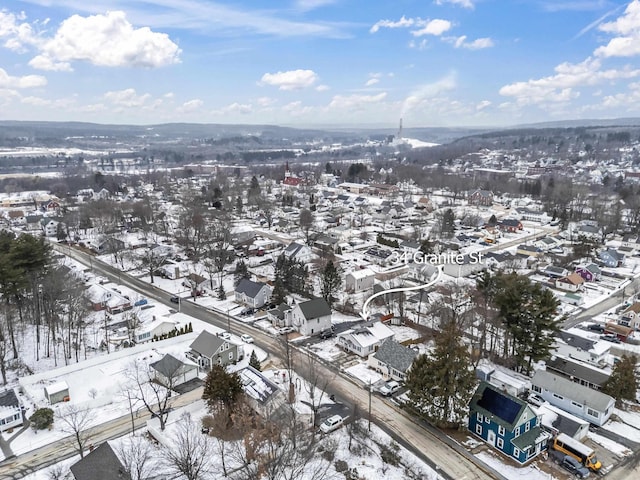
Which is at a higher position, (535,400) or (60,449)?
(60,449)

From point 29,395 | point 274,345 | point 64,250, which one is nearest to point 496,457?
point 274,345

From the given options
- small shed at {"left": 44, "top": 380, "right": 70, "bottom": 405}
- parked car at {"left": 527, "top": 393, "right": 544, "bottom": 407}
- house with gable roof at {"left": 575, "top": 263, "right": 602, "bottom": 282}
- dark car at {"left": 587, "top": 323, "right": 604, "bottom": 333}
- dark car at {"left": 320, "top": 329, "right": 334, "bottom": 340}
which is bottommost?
parked car at {"left": 527, "top": 393, "right": 544, "bottom": 407}

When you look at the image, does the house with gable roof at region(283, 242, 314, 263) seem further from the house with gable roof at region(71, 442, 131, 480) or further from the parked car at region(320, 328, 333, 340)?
the house with gable roof at region(71, 442, 131, 480)

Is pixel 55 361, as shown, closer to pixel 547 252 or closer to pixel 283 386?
pixel 283 386

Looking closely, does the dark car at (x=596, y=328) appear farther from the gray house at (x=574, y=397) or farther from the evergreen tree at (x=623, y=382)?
the gray house at (x=574, y=397)

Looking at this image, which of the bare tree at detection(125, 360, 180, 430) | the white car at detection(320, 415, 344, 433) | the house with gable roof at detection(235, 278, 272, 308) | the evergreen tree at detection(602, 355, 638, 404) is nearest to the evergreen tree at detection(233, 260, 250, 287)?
the house with gable roof at detection(235, 278, 272, 308)

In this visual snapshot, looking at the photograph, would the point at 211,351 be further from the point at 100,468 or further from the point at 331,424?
the point at 100,468

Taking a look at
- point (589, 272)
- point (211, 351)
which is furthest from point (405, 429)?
point (589, 272)
